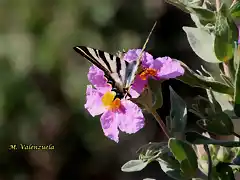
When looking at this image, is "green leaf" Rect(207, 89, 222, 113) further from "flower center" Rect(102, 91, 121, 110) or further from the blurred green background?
the blurred green background

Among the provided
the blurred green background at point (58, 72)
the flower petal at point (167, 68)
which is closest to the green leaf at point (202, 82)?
the flower petal at point (167, 68)

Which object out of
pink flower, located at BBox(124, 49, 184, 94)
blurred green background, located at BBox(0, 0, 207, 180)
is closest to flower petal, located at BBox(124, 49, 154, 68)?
pink flower, located at BBox(124, 49, 184, 94)

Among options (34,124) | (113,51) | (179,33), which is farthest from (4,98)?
(179,33)

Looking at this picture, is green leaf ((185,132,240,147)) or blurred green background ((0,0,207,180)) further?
blurred green background ((0,0,207,180))

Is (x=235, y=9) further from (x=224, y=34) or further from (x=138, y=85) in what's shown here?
(x=138, y=85)

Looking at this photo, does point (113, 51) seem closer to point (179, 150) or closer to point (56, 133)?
point (56, 133)

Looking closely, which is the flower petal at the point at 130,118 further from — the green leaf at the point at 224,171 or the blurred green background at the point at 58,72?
the blurred green background at the point at 58,72
